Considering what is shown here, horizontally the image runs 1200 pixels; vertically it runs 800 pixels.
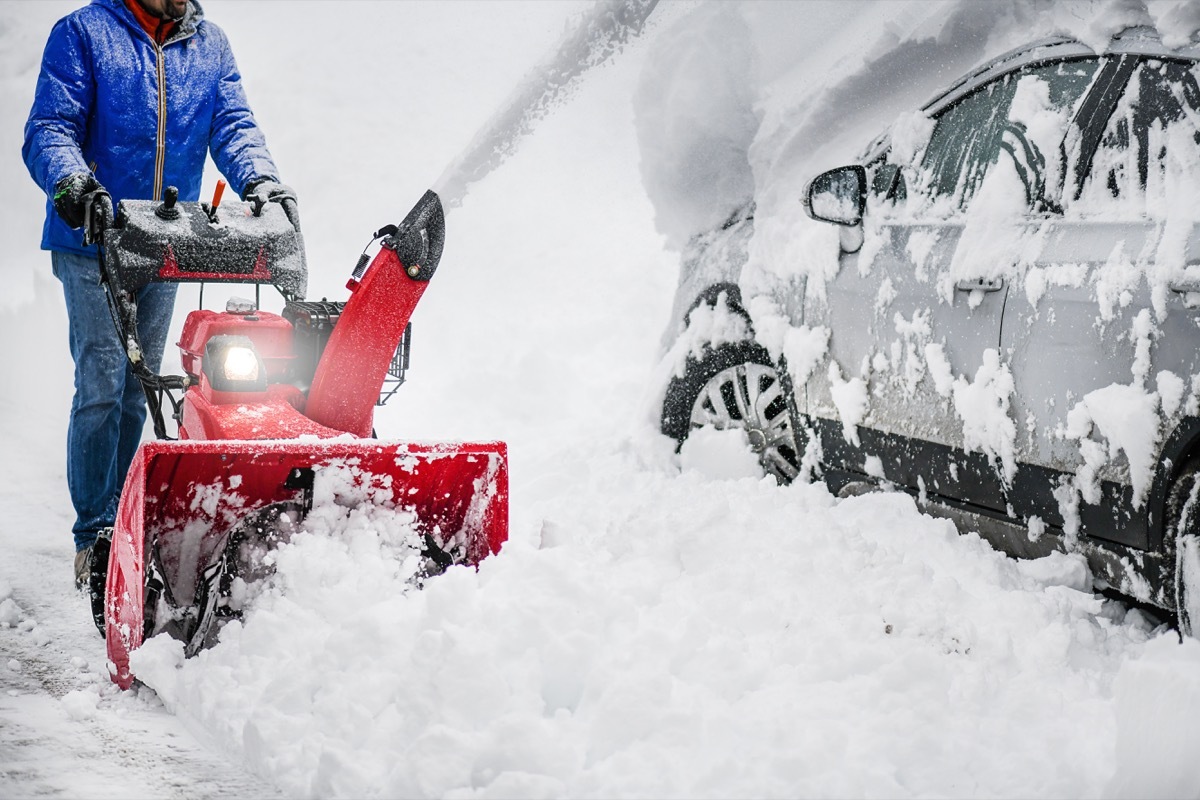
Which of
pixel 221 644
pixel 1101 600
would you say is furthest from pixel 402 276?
pixel 1101 600

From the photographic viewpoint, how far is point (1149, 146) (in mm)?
2953

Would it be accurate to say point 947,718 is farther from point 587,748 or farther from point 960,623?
point 587,748

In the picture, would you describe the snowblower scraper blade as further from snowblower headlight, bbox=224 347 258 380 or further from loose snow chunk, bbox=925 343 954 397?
loose snow chunk, bbox=925 343 954 397

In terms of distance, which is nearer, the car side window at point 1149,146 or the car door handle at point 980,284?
the car side window at point 1149,146

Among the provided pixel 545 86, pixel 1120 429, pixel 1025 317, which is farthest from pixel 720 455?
pixel 545 86

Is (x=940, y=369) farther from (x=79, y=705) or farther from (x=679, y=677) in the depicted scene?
(x=79, y=705)

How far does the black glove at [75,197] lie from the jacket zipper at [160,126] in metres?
0.65

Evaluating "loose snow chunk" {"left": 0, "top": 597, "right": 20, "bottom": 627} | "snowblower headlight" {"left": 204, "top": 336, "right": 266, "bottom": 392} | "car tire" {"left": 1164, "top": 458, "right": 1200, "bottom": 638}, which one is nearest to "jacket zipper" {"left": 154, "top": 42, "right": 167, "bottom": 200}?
"snowblower headlight" {"left": 204, "top": 336, "right": 266, "bottom": 392}

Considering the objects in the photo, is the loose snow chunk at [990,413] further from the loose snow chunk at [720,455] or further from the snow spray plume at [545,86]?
the snow spray plume at [545,86]

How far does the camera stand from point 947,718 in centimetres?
231

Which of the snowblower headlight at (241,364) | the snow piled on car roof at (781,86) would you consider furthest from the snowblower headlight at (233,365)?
the snow piled on car roof at (781,86)

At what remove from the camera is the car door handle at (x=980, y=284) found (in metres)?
3.33

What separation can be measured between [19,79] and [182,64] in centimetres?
1002

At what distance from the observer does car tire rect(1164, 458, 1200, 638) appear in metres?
2.66
